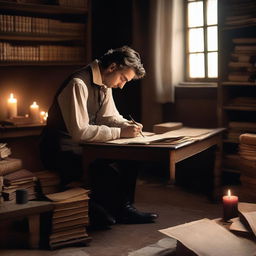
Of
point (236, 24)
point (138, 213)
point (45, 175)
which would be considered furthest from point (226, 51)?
point (45, 175)

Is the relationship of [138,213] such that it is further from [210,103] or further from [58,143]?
[210,103]

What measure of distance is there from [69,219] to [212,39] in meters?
2.83

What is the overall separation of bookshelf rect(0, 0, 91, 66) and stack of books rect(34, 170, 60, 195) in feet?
5.34

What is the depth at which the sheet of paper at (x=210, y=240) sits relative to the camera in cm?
276

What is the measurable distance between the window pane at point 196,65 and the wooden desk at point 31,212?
2797 mm

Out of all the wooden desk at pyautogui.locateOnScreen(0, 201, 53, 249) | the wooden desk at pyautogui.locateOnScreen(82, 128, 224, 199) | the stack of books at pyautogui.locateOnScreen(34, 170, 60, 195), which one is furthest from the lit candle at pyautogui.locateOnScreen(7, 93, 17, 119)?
the wooden desk at pyautogui.locateOnScreen(0, 201, 53, 249)

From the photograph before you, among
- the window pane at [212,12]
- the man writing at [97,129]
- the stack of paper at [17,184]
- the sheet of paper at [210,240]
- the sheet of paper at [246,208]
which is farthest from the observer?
the window pane at [212,12]

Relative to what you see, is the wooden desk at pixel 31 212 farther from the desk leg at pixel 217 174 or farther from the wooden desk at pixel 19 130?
the desk leg at pixel 217 174

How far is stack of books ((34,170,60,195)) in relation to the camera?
3691 mm

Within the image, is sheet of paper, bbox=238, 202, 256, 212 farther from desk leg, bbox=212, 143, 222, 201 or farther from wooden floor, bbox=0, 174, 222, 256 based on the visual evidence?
desk leg, bbox=212, 143, 222, 201

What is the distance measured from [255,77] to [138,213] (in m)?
1.58

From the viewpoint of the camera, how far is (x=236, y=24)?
4.68 m

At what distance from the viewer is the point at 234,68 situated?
193 inches

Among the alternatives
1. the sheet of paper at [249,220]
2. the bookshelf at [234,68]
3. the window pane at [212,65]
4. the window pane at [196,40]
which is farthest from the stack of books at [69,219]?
the window pane at [196,40]
